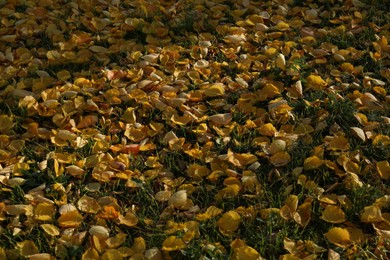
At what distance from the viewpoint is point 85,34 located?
317 cm

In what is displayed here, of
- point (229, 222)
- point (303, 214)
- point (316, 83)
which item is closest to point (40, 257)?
point (229, 222)

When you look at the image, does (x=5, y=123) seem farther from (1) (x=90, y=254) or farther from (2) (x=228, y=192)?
(2) (x=228, y=192)

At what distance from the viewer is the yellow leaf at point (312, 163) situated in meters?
2.20

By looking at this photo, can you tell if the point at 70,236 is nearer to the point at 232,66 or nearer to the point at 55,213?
the point at 55,213

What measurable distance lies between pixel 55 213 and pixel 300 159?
1.08 meters

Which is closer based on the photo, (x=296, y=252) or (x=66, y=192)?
(x=296, y=252)

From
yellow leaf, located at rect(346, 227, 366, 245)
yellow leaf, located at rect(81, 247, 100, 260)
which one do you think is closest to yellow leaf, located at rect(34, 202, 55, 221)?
yellow leaf, located at rect(81, 247, 100, 260)

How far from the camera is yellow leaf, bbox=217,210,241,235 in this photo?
1.94m

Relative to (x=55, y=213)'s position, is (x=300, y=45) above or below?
above

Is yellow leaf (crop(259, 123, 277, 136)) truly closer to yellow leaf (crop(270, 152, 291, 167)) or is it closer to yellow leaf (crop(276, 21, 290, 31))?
yellow leaf (crop(270, 152, 291, 167))

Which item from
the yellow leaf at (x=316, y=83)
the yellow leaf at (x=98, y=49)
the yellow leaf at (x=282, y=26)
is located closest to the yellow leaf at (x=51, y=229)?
A: the yellow leaf at (x=98, y=49)

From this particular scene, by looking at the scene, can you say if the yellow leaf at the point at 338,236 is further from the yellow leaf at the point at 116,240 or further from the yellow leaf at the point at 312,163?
the yellow leaf at the point at 116,240

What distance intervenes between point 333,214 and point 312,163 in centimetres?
30

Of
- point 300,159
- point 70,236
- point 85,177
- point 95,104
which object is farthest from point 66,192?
point 300,159
